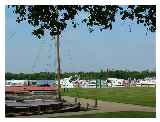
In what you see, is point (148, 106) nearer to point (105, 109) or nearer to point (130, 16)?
point (105, 109)

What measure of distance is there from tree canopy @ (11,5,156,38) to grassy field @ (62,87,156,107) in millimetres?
1098

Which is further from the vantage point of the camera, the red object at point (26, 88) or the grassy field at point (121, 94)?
the grassy field at point (121, 94)

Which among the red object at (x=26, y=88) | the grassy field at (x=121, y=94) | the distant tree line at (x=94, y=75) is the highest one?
the distant tree line at (x=94, y=75)

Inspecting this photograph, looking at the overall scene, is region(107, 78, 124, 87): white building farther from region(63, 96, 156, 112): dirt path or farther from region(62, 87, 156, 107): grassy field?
region(63, 96, 156, 112): dirt path

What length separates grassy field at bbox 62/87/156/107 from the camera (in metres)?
9.33

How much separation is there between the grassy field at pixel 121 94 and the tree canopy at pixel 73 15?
3.60 feet

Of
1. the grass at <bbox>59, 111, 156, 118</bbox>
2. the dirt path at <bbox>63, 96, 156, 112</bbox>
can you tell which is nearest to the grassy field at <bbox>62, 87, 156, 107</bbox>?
the dirt path at <bbox>63, 96, 156, 112</bbox>

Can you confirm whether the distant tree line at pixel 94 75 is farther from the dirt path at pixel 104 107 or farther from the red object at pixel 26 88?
the dirt path at pixel 104 107

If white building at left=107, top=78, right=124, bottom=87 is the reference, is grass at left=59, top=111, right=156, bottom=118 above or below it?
below

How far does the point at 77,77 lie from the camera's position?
933cm

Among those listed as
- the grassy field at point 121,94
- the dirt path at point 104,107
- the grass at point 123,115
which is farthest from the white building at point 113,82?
the grass at point 123,115

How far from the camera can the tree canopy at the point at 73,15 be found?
861cm

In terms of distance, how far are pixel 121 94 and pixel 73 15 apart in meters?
2.56

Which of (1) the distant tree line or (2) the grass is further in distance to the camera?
(1) the distant tree line
